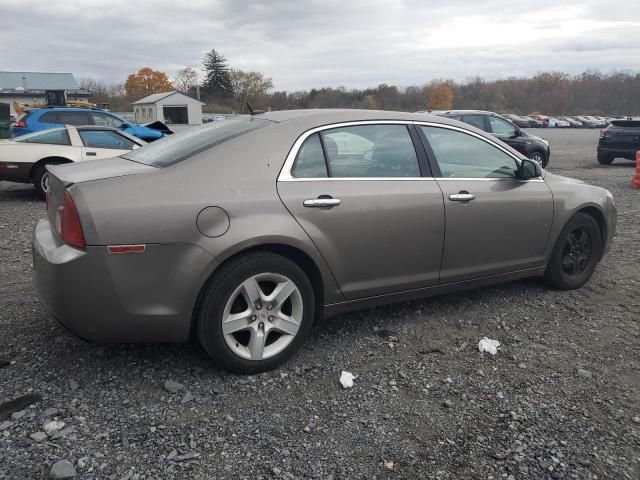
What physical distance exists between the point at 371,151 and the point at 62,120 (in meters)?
12.4

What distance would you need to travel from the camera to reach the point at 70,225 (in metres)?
2.80

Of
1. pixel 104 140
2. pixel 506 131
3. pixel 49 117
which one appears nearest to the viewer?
pixel 104 140

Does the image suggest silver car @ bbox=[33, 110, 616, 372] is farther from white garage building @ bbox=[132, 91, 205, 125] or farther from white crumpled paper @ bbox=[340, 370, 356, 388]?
white garage building @ bbox=[132, 91, 205, 125]

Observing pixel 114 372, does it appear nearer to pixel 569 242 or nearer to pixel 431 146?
pixel 431 146

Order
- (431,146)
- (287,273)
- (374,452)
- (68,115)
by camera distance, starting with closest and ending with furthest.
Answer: (374,452) < (287,273) < (431,146) < (68,115)

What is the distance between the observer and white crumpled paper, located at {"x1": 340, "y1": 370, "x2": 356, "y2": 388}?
10.3ft

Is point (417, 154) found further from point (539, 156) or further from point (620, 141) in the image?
point (620, 141)

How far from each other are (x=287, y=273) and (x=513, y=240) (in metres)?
1.99

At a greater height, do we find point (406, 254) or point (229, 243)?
point (229, 243)

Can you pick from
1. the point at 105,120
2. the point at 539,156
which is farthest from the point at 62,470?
the point at 539,156

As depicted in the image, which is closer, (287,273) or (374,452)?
(374,452)

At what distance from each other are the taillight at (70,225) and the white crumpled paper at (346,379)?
162 centimetres

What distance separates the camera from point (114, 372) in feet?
10.4

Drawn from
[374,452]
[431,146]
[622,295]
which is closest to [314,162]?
[431,146]
